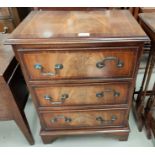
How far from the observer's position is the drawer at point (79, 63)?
0.78 meters

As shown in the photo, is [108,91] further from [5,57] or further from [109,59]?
[5,57]

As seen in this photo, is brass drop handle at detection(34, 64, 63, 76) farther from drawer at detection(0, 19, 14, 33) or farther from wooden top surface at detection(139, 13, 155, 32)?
drawer at detection(0, 19, 14, 33)

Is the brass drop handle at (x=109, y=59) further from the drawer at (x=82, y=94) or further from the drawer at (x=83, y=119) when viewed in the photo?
the drawer at (x=83, y=119)

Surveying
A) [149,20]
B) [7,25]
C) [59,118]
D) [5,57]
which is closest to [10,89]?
[5,57]

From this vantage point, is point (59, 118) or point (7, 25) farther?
point (7, 25)

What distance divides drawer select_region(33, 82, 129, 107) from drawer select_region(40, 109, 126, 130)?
85 millimetres

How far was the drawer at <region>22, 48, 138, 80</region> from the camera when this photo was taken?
780 mm

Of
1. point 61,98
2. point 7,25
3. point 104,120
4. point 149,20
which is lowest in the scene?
point 104,120

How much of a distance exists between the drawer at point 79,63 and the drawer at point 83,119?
30 cm

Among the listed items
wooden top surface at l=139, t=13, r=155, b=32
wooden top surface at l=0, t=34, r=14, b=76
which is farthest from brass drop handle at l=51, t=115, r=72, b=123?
wooden top surface at l=139, t=13, r=155, b=32

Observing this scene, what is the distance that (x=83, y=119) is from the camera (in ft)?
3.67

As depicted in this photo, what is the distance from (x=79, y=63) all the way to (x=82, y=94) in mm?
226

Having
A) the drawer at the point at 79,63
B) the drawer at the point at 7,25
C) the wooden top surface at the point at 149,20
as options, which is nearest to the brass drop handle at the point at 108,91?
the drawer at the point at 79,63
